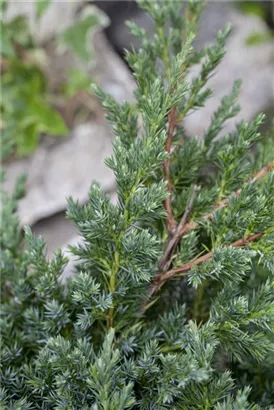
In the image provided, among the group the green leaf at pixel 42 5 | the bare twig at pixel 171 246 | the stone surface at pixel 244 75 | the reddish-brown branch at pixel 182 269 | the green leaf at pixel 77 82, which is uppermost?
the green leaf at pixel 42 5

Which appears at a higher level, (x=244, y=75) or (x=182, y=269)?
(x=244, y=75)

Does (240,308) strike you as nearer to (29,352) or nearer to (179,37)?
(29,352)

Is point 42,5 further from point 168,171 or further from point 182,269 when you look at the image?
point 182,269

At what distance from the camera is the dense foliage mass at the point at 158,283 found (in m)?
0.89

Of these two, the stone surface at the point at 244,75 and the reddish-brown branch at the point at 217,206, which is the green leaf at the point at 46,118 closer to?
the stone surface at the point at 244,75

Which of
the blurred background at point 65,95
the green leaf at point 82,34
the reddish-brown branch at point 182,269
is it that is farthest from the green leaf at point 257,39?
the reddish-brown branch at point 182,269

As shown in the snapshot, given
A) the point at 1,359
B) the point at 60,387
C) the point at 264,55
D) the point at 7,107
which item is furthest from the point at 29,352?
the point at 264,55

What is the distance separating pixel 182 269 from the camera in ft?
3.22

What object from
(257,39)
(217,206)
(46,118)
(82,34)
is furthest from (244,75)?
(217,206)

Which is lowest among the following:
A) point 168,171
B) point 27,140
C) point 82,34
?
point 168,171

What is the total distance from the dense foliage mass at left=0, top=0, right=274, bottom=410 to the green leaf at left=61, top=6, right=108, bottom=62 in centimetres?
81

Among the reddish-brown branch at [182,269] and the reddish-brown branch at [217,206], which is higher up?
the reddish-brown branch at [217,206]

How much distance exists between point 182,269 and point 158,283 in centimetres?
7

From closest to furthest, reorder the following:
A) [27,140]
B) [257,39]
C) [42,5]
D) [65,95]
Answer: [42,5]
[27,140]
[65,95]
[257,39]
